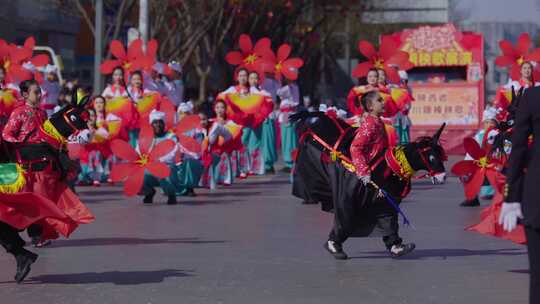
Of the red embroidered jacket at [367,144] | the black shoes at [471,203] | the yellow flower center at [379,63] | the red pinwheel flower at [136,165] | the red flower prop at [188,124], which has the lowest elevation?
the black shoes at [471,203]

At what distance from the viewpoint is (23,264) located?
9383 millimetres

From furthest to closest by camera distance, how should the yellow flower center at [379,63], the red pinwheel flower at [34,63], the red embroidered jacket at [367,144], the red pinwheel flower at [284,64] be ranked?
the red pinwheel flower at [284,64]
the red pinwheel flower at [34,63]
the yellow flower center at [379,63]
the red embroidered jacket at [367,144]

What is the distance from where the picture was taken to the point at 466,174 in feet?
36.5

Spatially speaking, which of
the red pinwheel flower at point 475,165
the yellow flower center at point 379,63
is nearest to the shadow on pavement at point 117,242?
the red pinwheel flower at point 475,165

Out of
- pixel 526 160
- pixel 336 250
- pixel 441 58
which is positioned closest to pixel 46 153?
pixel 336 250

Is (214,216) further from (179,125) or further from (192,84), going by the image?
(192,84)

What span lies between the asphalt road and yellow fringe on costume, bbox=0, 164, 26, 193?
630mm

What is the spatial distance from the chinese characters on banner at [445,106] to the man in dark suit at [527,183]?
22.1 meters

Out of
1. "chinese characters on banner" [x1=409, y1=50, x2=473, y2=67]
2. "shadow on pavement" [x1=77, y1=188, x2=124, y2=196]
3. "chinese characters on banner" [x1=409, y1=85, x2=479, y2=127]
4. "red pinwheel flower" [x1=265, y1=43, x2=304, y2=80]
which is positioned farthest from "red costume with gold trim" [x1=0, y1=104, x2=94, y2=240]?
"chinese characters on banner" [x1=409, y1=50, x2=473, y2=67]

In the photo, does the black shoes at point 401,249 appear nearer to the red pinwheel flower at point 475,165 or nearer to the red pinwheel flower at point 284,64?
the red pinwheel flower at point 475,165

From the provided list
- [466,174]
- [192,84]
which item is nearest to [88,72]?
[192,84]

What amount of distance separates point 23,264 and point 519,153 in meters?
4.10

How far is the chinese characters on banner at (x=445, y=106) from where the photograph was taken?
28.6m

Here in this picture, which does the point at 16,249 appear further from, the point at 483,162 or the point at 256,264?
the point at 483,162
